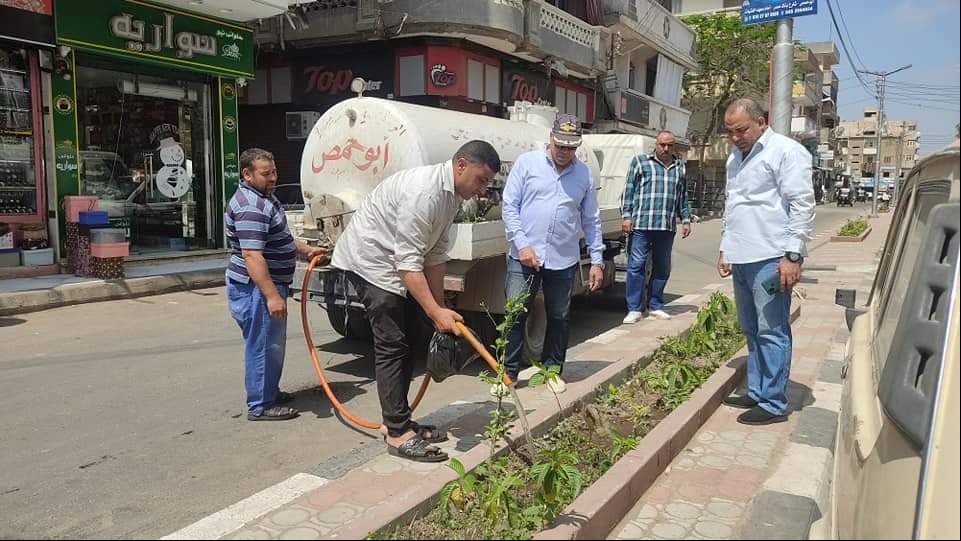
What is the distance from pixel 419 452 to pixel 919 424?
8.52 ft

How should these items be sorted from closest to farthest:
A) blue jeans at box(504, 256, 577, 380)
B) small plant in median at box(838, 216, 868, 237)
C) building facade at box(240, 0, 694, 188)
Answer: blue jeans at box(504, 256, 577, 380)
building facade at box(240, 0, 694, 188)
small plant in median at box(838, 216, 868, 237)

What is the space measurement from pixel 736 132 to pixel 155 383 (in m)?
4.64

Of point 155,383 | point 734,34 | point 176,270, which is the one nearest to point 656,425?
point 155,383

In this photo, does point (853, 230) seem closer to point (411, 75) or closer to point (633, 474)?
point (411, 75)

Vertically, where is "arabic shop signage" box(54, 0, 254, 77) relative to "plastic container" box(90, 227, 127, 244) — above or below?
above

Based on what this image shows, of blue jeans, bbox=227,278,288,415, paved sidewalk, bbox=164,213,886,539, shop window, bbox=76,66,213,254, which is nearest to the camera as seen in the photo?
paved sidewalk, bbox=164,213,886,539

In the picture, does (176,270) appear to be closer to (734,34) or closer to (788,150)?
(788,150)

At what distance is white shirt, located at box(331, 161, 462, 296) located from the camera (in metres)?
3.77

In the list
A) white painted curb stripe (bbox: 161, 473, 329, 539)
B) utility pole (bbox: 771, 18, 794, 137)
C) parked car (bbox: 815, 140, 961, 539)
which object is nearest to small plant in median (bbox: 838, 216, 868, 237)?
utility pole (bbox: 771, 18, 794, 137)

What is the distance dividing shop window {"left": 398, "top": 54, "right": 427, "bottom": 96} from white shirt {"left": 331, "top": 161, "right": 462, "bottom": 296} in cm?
1268

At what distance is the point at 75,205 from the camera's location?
10.3 meters

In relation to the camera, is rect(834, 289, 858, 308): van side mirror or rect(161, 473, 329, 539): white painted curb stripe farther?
rect(834, 289, 858, 308): van side mirror

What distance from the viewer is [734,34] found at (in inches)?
1261

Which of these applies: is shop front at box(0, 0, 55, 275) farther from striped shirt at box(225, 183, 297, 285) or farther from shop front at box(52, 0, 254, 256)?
striped shirt at box(225, 183, 297, 285)
